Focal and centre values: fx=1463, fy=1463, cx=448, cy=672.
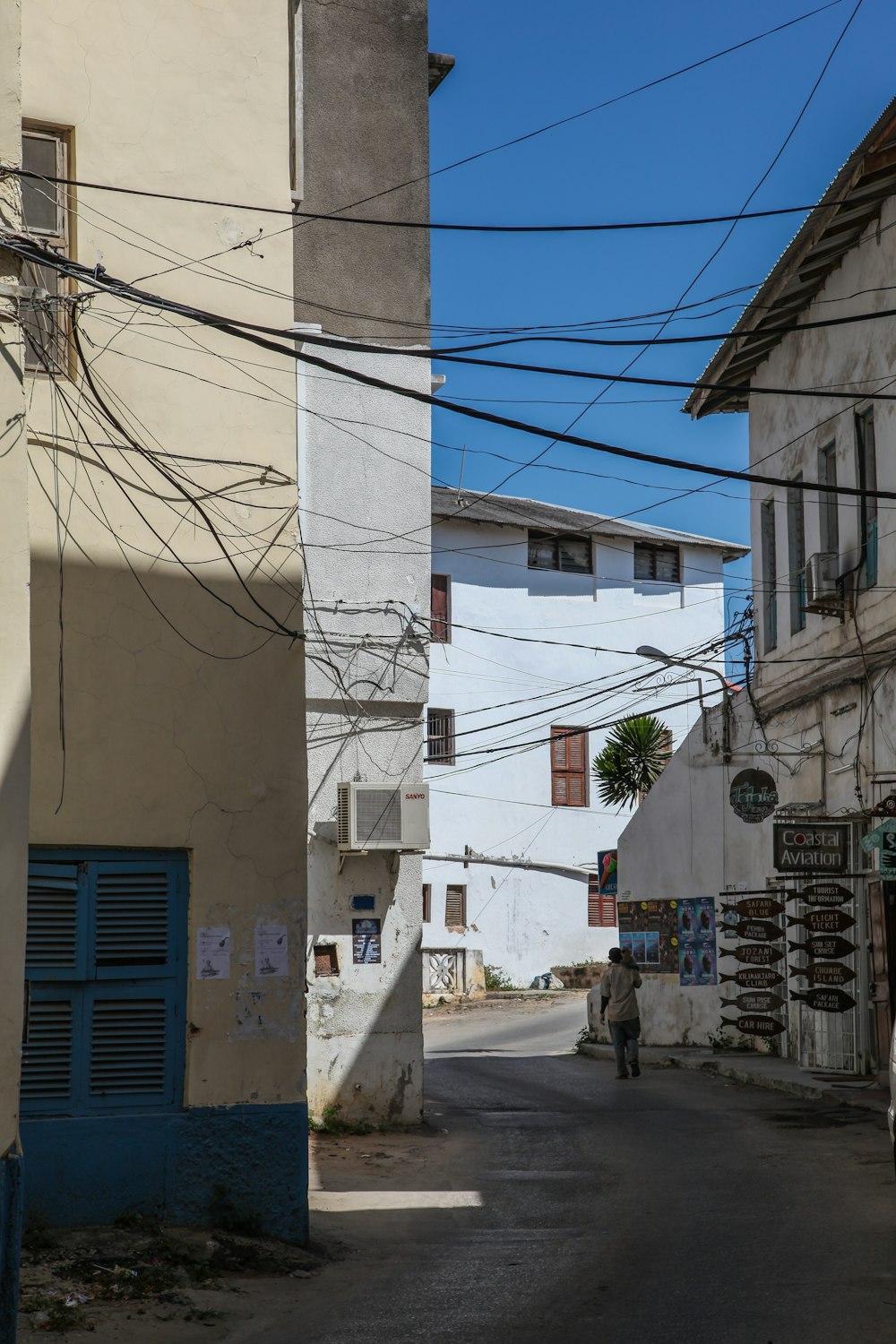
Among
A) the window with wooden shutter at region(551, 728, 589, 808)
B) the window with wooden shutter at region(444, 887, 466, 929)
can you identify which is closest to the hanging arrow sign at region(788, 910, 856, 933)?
the window with wooden shutter at region(444, 887, 466, 929)

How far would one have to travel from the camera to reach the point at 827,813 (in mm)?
18797

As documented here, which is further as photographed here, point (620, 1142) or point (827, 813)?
point (827, 813)

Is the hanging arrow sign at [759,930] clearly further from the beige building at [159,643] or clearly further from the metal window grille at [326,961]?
the beige building at [159,643]

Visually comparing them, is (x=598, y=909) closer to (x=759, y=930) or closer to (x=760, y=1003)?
(x=760, y=1003)

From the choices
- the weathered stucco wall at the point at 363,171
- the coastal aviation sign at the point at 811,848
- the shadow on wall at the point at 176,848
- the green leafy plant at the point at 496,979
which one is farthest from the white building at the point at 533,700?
the shadow on wall at the point at 176,848

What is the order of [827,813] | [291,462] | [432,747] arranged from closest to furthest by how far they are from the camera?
[291,462], [827,813], [432,747]

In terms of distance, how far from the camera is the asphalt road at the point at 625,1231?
23.7 ft

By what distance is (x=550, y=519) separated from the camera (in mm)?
43438

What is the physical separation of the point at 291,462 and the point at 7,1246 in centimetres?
539

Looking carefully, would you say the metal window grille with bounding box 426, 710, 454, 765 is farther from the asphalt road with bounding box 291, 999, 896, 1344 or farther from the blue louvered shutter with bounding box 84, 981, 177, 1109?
the blue louvered shutter with bounding box 84, 981, 177, 1109

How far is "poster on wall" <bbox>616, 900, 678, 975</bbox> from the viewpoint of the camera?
81.6 ft

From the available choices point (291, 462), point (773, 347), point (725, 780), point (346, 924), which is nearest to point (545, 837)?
point (725, 780)

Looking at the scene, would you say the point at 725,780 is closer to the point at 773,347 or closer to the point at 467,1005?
the point at 773,347

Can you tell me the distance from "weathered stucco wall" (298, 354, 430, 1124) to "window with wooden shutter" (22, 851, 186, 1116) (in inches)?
220
